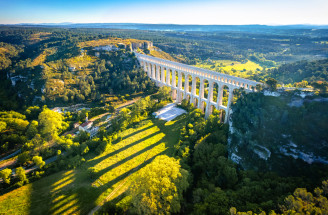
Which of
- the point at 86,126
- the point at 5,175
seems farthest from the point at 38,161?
the point at 86,126

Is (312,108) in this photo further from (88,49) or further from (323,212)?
(88,49)

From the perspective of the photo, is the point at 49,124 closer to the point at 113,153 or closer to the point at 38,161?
the point at 38,161

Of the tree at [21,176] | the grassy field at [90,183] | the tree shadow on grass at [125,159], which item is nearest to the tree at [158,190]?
the grassy field at [90,183]

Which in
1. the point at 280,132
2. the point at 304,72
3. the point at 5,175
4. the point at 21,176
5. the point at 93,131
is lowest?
the point at 21,176

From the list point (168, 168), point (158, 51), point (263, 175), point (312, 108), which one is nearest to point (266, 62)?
point (158, 51)

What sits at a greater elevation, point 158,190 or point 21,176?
point 158,190

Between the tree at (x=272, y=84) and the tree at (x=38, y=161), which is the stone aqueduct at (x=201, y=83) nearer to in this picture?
the tree at (x=272, y=84)
